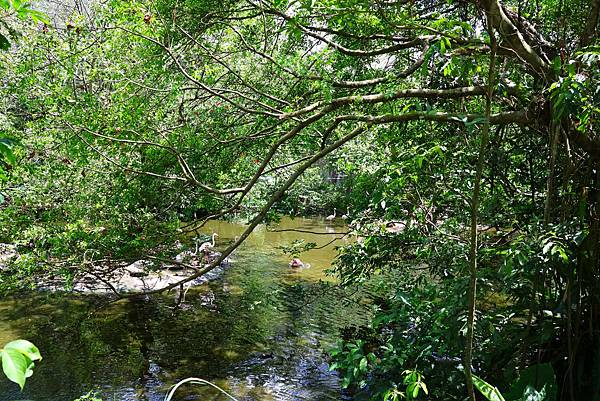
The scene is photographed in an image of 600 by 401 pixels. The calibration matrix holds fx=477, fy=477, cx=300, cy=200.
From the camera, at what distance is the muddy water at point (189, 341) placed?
5598 mm

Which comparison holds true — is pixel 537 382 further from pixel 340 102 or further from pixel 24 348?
pixel 24 348

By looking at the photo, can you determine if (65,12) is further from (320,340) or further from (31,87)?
(320,340)

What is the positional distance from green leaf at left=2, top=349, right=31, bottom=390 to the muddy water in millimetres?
3457

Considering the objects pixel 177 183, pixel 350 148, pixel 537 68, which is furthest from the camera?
pixel 350 148

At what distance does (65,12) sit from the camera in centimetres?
1347

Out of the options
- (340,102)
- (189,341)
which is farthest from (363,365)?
(189,341)

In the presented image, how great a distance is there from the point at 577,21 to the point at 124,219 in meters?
4.52

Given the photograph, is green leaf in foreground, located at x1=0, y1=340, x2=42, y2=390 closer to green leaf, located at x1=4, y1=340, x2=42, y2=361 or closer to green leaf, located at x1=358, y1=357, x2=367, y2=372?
green leaf, located at x1=4, y1=340, x2=42, y2=361

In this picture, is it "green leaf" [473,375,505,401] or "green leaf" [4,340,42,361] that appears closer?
"green leaf" [4,340,42,361]

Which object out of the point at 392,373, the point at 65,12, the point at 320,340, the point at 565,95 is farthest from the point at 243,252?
the point at 565,95

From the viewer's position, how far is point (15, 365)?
0.92m

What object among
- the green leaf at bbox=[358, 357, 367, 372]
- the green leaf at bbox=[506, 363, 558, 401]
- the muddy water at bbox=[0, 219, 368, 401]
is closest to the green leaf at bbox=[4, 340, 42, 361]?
the green leaf at bbox=[506, 363, 558, 401]

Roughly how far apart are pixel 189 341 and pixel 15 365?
6.53m

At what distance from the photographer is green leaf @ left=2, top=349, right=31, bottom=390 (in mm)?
898
